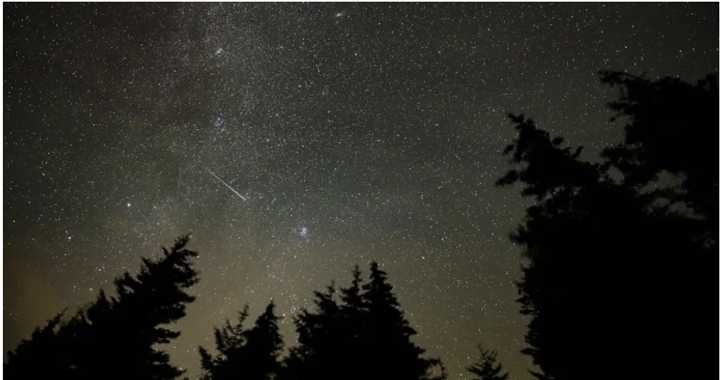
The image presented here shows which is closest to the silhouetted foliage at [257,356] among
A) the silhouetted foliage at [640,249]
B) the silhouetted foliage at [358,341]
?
the silhouetted foliage at [358,341]

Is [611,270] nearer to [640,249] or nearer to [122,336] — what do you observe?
[640,249]

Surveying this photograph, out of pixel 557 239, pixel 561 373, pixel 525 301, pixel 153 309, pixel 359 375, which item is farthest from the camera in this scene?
pixel 525 301

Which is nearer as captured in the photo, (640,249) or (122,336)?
(640,249)

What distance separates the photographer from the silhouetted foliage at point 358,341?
1288 cm

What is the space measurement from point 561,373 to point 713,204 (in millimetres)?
5742

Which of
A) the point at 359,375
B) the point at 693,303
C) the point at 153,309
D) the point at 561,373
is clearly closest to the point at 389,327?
the point at 359,375

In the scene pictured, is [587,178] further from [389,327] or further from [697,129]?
[389,327]

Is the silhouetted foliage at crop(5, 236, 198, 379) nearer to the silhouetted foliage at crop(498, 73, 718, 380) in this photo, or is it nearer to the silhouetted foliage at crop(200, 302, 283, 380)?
the silhouetted foliage at crop(200, 302, 283, 380)

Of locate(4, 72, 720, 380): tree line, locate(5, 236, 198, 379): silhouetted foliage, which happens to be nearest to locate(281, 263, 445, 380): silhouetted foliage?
locate(4, 72, 720, 380): tree line

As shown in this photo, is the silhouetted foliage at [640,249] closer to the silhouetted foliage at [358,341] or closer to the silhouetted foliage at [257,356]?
the silhouetted foliage at [358,341]

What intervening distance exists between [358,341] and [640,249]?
29.0 feet

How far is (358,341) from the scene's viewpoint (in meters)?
13.4

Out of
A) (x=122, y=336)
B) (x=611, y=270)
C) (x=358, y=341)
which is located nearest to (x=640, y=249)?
(x=611, y=270)

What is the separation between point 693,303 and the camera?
7.09 meters
